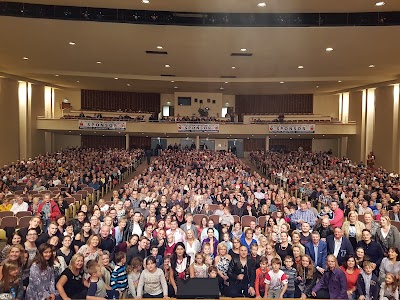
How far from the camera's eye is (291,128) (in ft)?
84.3

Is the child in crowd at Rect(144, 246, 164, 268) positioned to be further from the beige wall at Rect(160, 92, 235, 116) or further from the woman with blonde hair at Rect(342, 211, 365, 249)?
the beige wall at Rect(160, 92, 235, 116)

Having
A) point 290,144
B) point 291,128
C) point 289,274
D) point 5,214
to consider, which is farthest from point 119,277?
point 290,144

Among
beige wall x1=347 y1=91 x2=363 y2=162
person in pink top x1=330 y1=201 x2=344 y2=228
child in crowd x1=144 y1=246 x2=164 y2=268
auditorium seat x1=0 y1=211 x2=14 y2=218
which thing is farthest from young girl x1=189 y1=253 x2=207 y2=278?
beige wall x1=347 y1=91 x2=363 y2=162

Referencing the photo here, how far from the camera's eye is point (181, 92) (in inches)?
1261

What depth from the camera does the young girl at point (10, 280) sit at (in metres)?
4.11

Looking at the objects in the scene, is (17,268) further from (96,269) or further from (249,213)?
(249,213)

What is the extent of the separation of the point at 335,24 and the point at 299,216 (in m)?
5.57

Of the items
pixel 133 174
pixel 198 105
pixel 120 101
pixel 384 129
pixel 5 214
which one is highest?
pixel 120 101

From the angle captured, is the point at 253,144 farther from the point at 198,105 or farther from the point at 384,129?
the point at 384,129

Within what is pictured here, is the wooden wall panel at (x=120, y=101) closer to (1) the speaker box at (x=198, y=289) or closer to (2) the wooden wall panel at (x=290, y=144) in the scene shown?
(2) the wooden wall panel at (x=290, y=144)

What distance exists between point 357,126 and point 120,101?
20210 millimetres

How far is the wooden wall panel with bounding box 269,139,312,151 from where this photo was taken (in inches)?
1314

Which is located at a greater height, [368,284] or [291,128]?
[291,128]

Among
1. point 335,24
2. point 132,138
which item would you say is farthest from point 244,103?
point 335,24
